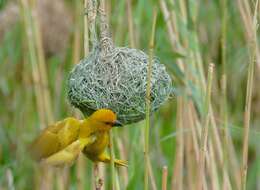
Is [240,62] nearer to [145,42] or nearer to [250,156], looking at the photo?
[145,42]

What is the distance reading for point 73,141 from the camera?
160 cm

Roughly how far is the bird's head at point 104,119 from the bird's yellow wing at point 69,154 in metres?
0.04

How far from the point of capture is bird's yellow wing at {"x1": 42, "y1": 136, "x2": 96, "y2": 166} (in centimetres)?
157

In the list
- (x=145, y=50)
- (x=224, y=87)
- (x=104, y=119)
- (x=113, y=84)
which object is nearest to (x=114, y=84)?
(x=113, y=84)

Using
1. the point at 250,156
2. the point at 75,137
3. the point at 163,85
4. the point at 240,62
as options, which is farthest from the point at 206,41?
the point at 75,137

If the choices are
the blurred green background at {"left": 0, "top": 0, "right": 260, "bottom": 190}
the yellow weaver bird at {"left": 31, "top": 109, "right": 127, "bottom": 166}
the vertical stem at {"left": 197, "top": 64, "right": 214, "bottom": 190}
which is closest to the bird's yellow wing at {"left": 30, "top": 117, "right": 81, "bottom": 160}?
the yellow weaver bird at {"left": 31, "top": 109, "right": 127, "bottom": 166}

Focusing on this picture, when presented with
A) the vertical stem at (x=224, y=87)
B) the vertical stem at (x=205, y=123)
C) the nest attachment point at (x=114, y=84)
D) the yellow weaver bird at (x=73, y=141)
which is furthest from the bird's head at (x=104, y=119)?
the vertical stem at (x=224, y=87)

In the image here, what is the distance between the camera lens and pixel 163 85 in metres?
1.75

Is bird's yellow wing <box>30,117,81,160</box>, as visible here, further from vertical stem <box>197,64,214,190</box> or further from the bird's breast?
vertical stem <box>197,64,214,190</box>

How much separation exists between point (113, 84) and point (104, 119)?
15cm

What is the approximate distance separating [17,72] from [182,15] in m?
1.16

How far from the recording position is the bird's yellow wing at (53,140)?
159cm

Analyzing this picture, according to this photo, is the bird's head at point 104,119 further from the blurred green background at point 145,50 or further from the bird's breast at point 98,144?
the blurred green background at point 145,50

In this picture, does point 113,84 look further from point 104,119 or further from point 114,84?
point 104,119
